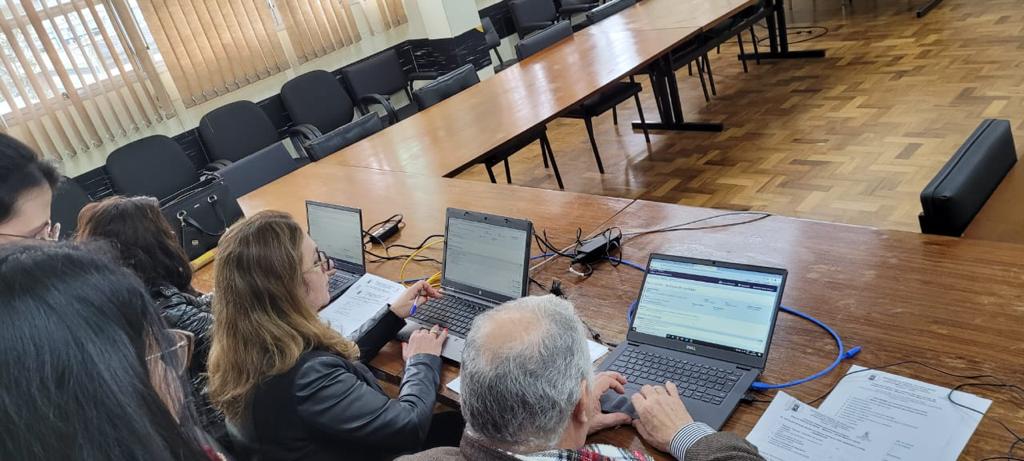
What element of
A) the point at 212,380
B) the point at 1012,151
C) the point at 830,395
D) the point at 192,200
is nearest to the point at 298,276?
the point at 212,380

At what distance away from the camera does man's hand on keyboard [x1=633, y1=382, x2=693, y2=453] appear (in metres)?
1.38

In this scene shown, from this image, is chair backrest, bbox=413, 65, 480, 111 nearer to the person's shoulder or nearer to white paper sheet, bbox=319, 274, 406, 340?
white paper sheet, bbox=319, 274, 406, 340

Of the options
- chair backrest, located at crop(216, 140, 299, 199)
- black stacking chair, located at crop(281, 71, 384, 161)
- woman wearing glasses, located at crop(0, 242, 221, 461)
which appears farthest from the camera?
black stacking chair, located at crop(281, 71, 384, 161)

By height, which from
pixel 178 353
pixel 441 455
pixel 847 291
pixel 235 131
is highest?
pixel 178 353

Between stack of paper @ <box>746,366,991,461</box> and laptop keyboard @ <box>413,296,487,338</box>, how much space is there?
85 cm

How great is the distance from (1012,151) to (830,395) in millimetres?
1417

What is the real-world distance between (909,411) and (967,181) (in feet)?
3.00

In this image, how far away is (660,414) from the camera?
4.62 ft

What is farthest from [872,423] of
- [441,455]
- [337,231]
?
[337,231]

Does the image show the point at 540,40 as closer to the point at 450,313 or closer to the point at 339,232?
the point at 339,232

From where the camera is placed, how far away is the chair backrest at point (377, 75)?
18.3ft

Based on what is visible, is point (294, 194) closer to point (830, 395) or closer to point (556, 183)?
point (556, 183)

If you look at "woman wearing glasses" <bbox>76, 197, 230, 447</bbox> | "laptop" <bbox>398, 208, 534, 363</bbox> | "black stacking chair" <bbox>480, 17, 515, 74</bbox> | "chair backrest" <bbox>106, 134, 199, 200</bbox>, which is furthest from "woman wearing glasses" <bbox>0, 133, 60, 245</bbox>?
"black stacking chair" <bbox>480, 17, 515, 74</bbox>

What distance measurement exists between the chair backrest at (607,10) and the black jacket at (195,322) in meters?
4.08
